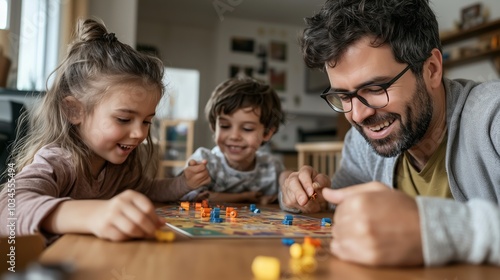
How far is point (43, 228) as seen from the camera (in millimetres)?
734

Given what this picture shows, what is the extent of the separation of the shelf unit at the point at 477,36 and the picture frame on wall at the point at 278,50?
10.1 feet

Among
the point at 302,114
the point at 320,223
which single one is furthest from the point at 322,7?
the point at 302,114

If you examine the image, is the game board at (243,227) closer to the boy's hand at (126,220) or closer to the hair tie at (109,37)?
the boy's hand at (126,220)

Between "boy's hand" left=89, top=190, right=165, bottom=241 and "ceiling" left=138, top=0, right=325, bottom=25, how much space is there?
5.98 metres

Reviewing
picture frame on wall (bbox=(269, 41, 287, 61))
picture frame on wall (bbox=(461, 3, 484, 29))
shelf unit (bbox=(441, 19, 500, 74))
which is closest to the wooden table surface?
shelf unit (bbox=(441, 19, 500, 74))

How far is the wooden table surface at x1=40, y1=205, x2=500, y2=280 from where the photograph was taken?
0.49 m

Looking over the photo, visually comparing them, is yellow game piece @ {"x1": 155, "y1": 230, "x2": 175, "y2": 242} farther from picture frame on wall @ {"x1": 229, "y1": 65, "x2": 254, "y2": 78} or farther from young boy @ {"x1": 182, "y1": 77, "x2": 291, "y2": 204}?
picture frame on wall @ {"x1": 229, "y1": 65, "x2": 254, "y2": 78}

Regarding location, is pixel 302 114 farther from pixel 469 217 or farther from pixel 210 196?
pixel 469 217

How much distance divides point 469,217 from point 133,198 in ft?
1.50

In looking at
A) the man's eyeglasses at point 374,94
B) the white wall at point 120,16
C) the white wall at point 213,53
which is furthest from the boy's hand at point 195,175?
the white wall at point 213,53

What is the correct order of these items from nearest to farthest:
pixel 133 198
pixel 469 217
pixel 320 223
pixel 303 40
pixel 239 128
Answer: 1. pixel 469 217
2. pixel 133 198
3. pixel 320 223
4. pixel 303 40
5. pixel 239 128

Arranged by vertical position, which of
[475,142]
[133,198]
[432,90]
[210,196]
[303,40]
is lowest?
[210,196]

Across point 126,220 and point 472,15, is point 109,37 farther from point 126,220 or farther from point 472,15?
point 472,15

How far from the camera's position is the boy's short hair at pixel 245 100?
184cm
